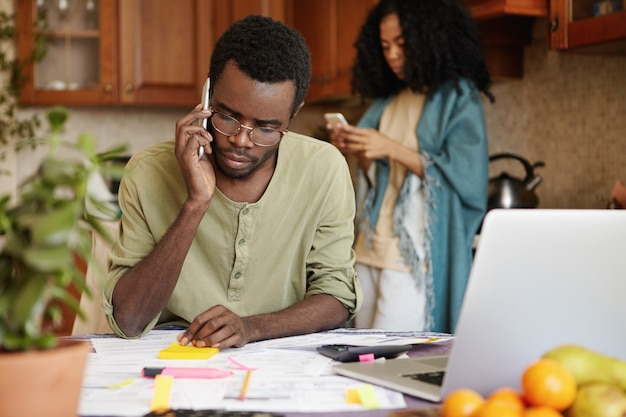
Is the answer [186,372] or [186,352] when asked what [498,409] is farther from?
[186,352]

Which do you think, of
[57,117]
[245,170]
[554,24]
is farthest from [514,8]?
[57,117]

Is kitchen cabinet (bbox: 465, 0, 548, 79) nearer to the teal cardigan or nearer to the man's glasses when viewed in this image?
the teal cardigan

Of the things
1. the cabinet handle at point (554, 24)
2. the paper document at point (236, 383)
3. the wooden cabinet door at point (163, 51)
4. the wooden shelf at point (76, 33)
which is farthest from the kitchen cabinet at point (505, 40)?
the wooden shelf at point (76, 33)

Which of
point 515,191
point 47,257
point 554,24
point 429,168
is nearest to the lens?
point 47,257

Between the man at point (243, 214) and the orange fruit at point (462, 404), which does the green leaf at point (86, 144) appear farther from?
the man at point (243, 214)

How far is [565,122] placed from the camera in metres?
2.86

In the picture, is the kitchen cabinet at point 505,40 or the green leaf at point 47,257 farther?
the kitchen cabinet at point 505,40

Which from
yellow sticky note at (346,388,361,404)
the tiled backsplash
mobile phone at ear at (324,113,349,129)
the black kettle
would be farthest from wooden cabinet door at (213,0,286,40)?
yellow sticky note at (346,388,361,404)

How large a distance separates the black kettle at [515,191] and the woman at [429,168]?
132 millimetres

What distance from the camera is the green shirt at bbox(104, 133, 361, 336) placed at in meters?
1.66

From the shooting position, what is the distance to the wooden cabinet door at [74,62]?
395 centimetres

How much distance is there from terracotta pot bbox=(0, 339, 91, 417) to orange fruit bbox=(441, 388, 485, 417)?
14.0 inches

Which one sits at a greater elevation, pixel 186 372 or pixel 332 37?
pixel 332 37

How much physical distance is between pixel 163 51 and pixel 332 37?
2.85 ft
